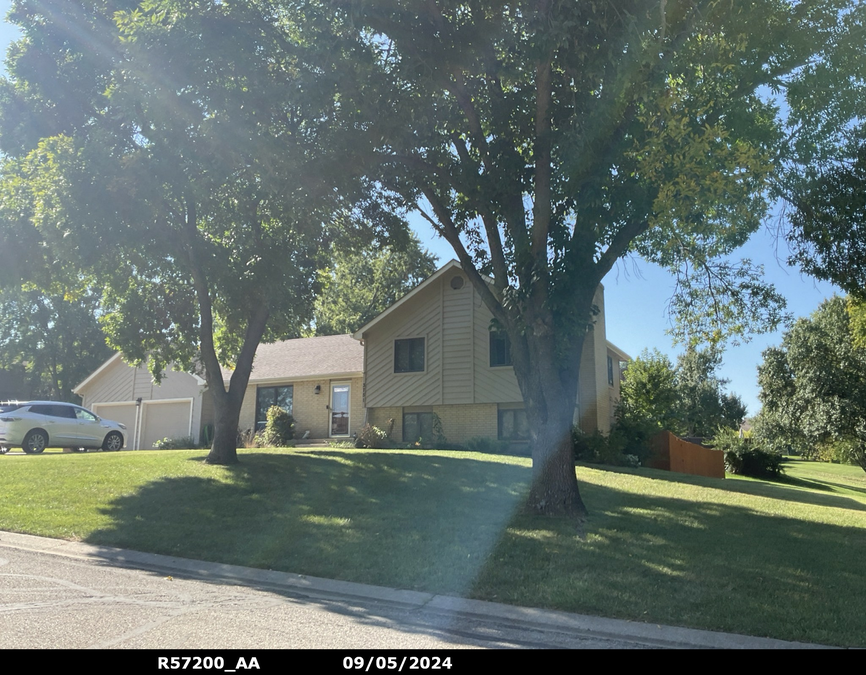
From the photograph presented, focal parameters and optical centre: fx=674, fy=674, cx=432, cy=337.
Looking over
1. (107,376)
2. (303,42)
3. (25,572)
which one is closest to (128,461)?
(25,572)

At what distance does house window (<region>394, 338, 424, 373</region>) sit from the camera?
2484cm

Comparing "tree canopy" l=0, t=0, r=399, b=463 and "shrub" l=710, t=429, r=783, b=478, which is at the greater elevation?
"tree canopy" l=0, t=0, r=399, b=463

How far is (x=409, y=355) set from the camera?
25062 mm

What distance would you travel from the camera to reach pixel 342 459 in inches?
628

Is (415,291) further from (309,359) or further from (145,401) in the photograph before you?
(145,401)

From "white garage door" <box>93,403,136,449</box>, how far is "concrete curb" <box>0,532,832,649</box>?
22904 mm

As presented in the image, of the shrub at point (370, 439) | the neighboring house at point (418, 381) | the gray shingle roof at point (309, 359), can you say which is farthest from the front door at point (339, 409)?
the shrub at point (370, 439)

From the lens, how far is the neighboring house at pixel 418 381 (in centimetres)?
2341

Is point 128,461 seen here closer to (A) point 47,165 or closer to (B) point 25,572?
(A) point 47,165

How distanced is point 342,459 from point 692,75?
10810 mm
